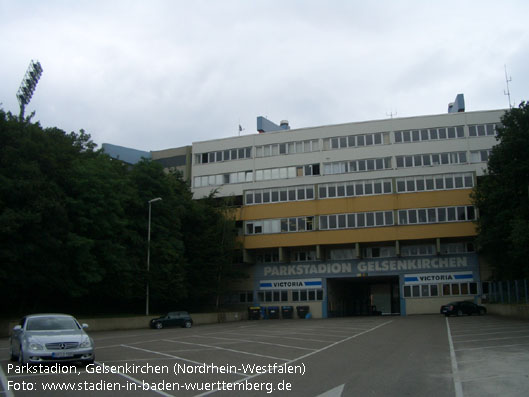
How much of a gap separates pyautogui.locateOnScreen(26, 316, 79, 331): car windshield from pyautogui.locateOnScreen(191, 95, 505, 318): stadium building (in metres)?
40.1

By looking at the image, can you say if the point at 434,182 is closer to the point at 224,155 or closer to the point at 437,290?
the point at 437,290

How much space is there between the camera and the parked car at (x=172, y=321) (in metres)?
36.7

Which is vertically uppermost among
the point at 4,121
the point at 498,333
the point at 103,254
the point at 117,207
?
the point at 4,121

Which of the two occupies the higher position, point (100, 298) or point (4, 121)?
point (4, 121)

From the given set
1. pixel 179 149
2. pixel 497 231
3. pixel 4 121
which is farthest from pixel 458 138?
pixel 4 121

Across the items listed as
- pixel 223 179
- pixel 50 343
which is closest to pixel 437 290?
pixel 223 179

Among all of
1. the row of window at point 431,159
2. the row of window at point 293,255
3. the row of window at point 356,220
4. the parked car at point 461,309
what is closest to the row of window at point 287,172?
the row of window at point 356,220

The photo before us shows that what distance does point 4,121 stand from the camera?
29438 mm

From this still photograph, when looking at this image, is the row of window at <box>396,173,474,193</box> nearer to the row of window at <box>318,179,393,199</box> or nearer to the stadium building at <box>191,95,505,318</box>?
the stadium building at <box>191,95,505,318</box>

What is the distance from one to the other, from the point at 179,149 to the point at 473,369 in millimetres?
59856

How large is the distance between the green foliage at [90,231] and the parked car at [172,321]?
299cm

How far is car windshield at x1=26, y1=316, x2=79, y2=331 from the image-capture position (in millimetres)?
13609

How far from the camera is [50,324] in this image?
13.8m

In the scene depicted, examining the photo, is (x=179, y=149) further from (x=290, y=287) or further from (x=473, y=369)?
(x=473, y=369)
